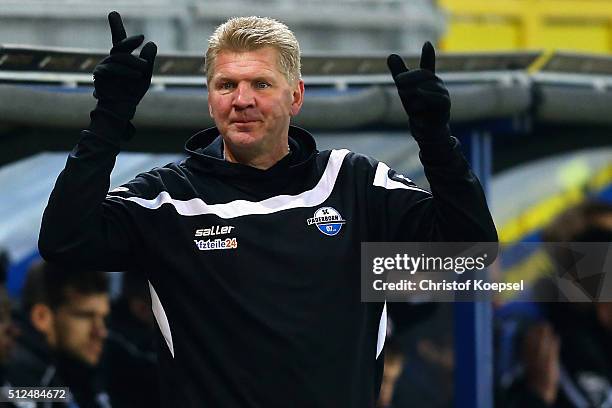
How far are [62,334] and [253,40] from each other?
7.61 ft

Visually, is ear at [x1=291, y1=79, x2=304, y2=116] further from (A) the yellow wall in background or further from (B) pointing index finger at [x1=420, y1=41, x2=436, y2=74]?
(A) the yellow wall in background

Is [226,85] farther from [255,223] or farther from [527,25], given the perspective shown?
[527,25]

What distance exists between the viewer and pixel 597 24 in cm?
873

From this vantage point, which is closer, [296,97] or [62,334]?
[296,97]

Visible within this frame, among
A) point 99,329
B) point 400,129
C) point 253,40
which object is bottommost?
point 99,329

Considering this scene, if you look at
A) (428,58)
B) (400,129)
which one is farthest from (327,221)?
(400,129)

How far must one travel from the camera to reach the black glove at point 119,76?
7.36ft

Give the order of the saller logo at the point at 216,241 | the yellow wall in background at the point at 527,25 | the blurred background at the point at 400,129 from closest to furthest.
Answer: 1. the saller logo at the point at 216,241
2. the blurred background at the point at 400,129
3. the yellow wall in background at the point at 527,25

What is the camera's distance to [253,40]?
7.58 feet

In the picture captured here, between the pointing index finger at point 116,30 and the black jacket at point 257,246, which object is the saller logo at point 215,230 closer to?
the black jacket at point 257,246

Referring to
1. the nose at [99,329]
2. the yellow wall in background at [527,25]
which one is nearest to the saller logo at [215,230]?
the nose at [99,329]

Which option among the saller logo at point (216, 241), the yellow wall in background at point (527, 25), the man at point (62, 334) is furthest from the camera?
the yellow wall in background at point (527, 25)

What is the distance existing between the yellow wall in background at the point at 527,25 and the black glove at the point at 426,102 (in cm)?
569

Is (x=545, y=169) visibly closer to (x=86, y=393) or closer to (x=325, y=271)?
(x=86, y=393)
